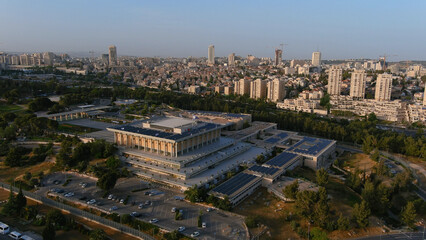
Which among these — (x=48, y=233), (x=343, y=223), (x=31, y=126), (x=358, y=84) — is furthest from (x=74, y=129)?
(x=358, y=84)

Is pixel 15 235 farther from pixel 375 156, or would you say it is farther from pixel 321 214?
pixel 375 156

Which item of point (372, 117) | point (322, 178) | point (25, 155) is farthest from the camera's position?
point (372, 117)

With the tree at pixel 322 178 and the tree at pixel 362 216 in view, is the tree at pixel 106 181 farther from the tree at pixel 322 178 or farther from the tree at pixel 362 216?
the tree at pixel 362 216

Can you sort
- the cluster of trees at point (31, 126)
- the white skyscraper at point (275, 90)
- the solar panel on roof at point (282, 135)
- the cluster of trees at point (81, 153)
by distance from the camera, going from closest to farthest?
the cluster of trees at point (81, 153) < the cluster of trees at point (31, 126) < the solar panel on roof at point (282, 135) < the white skyscraper at point (275, 90)

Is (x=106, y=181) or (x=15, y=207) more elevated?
(x=106, y=181)

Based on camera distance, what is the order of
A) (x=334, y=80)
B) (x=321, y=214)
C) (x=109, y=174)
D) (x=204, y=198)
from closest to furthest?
1. (x=321, y=214)
2. (x=204, y=198)
3. (x=109, y=174)
4. (x=334, y=80)

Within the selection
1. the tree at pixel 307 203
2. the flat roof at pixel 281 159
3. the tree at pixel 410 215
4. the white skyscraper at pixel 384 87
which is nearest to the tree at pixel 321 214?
the tree at pixel 307 203

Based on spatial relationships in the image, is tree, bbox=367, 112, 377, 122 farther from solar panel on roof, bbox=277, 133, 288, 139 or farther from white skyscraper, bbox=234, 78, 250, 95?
white skyscraper, bbox=234, 78, 250, 95
